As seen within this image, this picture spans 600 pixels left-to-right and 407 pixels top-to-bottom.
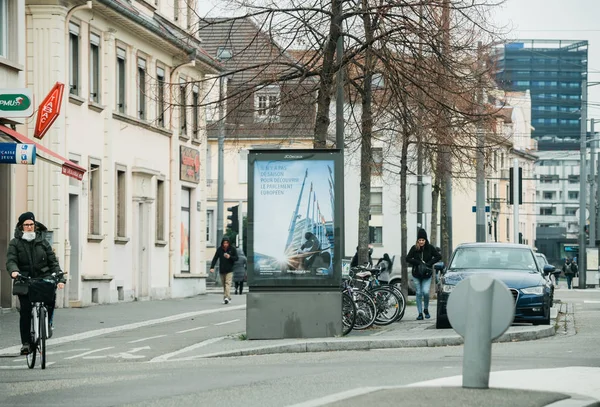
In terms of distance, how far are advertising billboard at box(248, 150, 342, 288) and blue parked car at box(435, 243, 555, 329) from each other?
325cm

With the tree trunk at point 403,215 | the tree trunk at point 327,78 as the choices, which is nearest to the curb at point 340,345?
the tree trunk at point 327,78

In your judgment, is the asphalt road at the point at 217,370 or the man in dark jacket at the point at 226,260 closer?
the asphalt road at the point at 217,370

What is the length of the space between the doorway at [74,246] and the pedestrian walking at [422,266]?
29.3ft

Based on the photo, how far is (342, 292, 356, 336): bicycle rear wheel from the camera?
70.6 ft

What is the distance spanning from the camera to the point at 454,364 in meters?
15.8

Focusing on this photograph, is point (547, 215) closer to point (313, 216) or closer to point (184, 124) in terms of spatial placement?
point (184, 124)

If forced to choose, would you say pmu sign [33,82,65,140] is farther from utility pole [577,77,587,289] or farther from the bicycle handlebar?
utility pole [577,77,587,289]

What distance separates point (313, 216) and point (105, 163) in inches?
605

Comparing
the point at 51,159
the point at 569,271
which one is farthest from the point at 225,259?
the point at 569,271

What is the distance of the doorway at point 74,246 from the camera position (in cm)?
3222

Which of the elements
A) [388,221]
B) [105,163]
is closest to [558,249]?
[388,221]

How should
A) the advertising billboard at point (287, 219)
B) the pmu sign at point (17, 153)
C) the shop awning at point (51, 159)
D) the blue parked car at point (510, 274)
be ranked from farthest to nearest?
the shop awning at point (51, 159) < the pmu sign at point (17, 153) < the blue parked car at point (510, 274) < the advertising billboard at point (287, 219)

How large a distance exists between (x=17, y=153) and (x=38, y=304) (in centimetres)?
862

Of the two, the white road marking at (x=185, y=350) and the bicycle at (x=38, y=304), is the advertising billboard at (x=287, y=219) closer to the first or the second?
the white road marking at (x=185, y=350)
